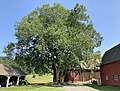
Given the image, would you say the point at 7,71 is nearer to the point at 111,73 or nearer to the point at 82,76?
the point at 111,73

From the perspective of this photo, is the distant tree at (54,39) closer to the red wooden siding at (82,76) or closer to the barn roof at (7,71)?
the barn roof at (7,71)

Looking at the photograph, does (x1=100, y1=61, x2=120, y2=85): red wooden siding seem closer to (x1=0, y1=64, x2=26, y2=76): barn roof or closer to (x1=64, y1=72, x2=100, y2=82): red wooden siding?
(x1=64, y1=72, x2=100, y2=82): red wooden siding

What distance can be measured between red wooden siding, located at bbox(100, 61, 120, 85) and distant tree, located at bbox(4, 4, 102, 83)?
5.20 metres

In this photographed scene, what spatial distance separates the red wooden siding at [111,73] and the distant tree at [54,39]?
5204 millimetres

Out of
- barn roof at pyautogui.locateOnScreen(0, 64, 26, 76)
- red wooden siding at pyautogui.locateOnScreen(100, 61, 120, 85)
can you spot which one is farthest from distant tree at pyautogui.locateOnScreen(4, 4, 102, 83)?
red wooden siding at pyautogui.locateOnScreen(100, 61, 120, 85)

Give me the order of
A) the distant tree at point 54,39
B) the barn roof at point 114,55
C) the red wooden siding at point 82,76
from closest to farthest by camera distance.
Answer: the barn roof at point 114,55
the distant tree at point 54,39
the red wooden siding at point 82,76

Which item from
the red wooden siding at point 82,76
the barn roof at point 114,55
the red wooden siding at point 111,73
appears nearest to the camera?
the red wooden siding at point 111,73

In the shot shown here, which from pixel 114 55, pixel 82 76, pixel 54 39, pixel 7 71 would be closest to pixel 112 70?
pixel 114 55

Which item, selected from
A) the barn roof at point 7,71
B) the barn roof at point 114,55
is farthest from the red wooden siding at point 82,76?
the barn roof at point 7,71

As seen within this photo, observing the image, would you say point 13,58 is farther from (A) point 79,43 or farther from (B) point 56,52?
(A) point 79,43

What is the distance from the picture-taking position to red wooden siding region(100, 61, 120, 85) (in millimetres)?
33781

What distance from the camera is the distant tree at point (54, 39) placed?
37.4m

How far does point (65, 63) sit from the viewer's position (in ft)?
132

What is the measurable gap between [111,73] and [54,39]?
13192 millimetres
